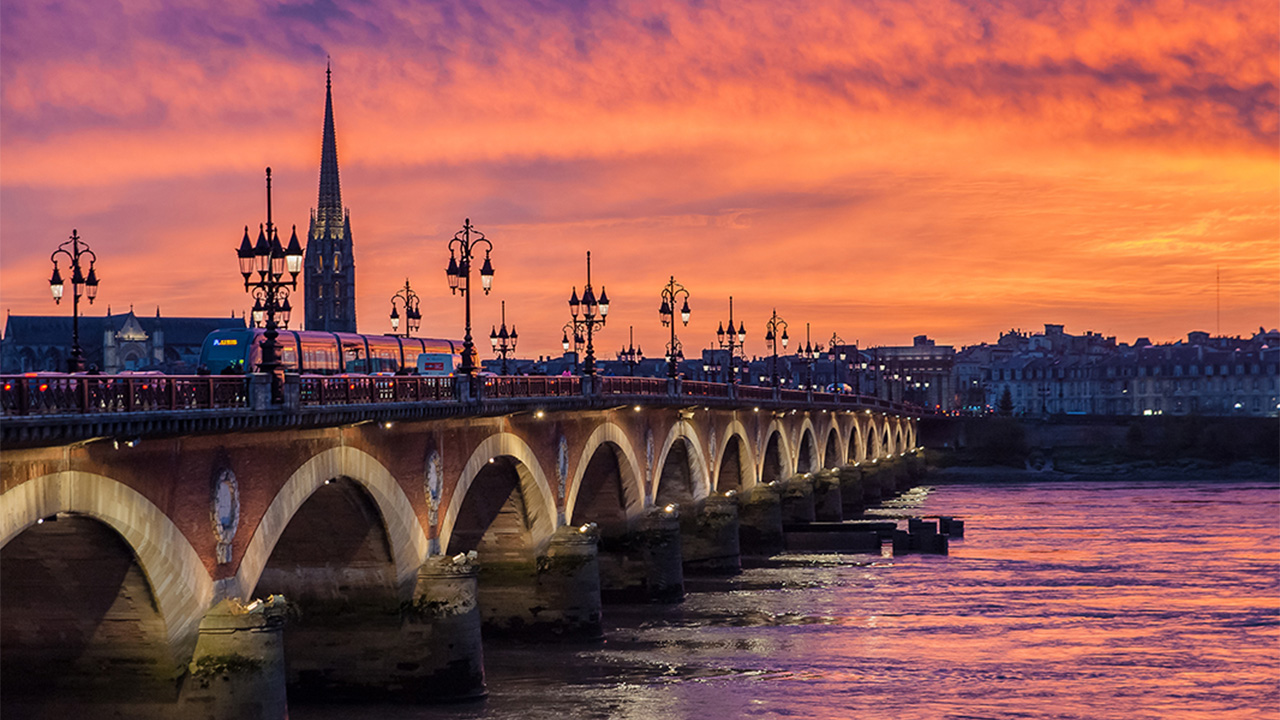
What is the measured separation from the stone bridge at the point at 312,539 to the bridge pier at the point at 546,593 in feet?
0.19

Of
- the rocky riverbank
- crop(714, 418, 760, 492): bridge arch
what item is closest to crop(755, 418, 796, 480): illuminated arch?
crop(714, 418, 760, 492): bridge arch

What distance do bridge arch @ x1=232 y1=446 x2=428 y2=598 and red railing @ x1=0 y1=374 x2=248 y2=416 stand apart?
285 centimetres

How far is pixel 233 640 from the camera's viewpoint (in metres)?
25.7

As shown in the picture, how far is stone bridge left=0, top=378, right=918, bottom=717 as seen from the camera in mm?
23719

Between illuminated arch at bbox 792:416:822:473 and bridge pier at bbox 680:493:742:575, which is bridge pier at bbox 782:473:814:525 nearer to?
illuminated arch at bbox 792:416:822:473

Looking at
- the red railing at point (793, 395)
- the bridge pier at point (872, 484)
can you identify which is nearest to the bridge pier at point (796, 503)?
the red railing at point (793, 395)

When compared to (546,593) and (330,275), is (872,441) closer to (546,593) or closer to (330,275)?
(330,275)

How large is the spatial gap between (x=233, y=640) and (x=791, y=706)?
15.1m

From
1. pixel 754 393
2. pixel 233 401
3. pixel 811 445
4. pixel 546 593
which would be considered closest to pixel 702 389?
pixel 754 393

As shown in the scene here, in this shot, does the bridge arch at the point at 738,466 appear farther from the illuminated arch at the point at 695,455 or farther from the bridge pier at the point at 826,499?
the bridge pier at the point at 826,499

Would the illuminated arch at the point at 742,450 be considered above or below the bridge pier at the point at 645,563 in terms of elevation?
above

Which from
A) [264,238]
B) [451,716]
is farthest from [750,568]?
[264,238]

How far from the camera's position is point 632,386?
182 ft

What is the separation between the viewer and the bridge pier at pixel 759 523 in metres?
77.0
